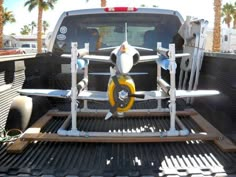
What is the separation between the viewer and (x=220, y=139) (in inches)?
119

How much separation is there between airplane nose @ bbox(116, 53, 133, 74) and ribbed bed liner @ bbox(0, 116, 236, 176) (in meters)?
0.71

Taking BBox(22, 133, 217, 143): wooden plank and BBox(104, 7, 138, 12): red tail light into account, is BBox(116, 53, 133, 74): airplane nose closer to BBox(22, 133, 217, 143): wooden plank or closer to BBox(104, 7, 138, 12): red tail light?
BBox(22, 133, 217, 143): wooden plank

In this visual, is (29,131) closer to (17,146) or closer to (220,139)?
(17,146)

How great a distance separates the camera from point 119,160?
2.65 meters

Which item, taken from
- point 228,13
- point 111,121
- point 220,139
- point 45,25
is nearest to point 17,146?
point 111,121

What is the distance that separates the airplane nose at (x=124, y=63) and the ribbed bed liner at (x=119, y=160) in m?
0.71

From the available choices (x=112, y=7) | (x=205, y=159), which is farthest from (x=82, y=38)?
(x=205, y=159)

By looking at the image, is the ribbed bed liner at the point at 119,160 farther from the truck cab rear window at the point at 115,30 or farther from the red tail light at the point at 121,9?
the red tail light at the point at 121,9

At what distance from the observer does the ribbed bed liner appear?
2.37 metres

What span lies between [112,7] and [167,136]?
214 centimetres

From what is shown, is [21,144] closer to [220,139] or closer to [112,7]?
[220,139]

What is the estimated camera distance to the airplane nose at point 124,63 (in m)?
2.81

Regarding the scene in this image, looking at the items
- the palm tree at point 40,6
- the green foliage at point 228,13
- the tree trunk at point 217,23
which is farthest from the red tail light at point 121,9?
the green foliage at point 228,13

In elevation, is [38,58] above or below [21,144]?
above
